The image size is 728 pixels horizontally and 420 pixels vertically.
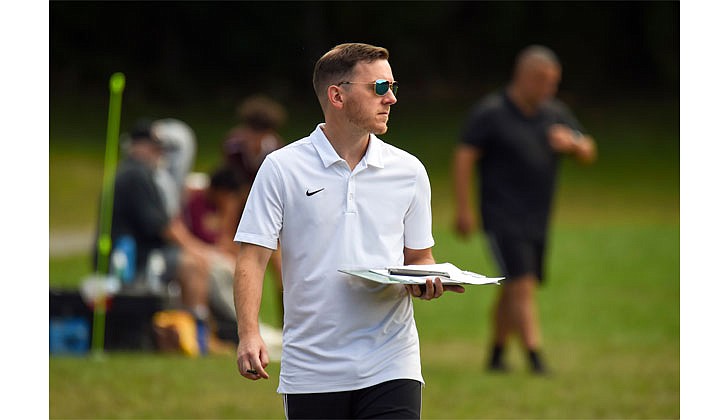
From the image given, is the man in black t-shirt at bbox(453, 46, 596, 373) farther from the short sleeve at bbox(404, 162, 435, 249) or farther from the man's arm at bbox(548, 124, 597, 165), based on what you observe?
the short sleeve at bbox(404, 162, 435, 249)

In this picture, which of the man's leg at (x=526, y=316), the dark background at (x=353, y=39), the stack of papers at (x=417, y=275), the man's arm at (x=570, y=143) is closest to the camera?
the stack of papers at (x=417, y=275)

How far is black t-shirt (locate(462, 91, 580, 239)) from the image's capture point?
9.62 metres

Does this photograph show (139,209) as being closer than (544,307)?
Yes

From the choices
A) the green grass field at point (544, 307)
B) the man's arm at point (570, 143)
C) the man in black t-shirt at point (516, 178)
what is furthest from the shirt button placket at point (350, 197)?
the man's arm at point (570, 143)

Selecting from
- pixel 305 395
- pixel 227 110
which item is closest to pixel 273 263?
pixel 305 395

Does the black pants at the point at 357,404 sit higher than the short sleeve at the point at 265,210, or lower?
lower

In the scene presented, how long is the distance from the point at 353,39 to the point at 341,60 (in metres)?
15.2

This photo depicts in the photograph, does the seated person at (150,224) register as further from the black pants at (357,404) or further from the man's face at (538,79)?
the black pants at (357,404)

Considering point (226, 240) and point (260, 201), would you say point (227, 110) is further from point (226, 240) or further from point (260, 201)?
point (260, 201)

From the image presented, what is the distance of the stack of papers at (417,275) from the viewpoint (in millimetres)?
4152

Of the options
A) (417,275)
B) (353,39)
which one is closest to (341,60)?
(417,275)

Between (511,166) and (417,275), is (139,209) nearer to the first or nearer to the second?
(511,166)

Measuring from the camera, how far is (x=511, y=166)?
9.64 meters

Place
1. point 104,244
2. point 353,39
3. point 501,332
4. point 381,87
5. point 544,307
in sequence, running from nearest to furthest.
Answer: point 381,87
point 501,332
point 104,244
point 544,307
point 353,39
